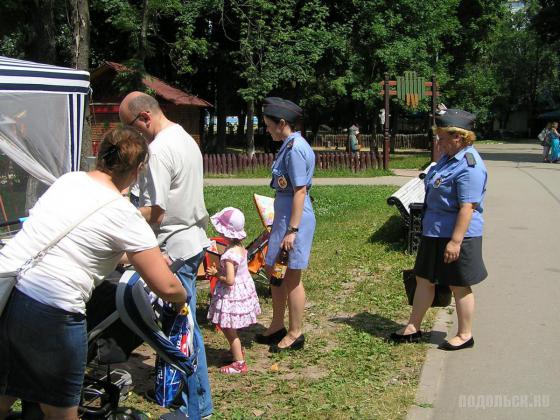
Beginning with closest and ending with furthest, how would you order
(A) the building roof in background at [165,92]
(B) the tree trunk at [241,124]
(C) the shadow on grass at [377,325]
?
1. (C) the shadow on grass at [377,325]
2. (A) the building roof in background at [165,92]
3. (B) the tree trunk at [241,124]

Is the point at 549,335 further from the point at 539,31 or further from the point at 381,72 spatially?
the point at 539,31

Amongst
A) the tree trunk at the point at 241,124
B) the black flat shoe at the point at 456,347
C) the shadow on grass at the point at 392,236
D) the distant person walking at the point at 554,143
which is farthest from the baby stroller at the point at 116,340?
the tree trunk at the point at 241,124

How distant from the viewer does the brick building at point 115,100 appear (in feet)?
71.9

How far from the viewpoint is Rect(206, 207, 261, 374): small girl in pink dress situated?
4730 mm

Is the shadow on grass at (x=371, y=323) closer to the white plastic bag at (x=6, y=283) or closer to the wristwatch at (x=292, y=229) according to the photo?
the wristwatch at (x=292, y=229)

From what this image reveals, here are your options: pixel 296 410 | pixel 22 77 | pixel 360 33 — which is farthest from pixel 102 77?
pixel 296 410

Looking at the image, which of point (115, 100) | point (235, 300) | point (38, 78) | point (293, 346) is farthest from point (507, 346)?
point (115, 100)

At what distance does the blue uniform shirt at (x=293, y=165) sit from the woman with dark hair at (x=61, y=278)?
213 centimetres

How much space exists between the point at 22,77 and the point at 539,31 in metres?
32.3

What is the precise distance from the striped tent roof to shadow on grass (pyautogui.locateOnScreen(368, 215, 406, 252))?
4.37 metres

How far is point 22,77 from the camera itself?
6812 mm

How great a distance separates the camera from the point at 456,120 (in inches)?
191

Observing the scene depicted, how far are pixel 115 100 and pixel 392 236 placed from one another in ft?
54.1

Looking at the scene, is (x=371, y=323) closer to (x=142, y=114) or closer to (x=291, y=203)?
(x=291, y=203)
